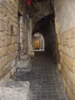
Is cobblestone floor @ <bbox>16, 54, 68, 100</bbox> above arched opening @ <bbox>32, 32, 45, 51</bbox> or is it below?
below

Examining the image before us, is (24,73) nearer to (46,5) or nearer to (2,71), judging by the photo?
(2,71)

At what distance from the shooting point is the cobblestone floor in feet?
9.76

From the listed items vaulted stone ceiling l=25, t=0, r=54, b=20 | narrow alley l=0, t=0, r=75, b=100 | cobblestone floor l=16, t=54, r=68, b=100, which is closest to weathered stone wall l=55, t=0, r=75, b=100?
narrow alley l=0, t=0, r=75, b=100

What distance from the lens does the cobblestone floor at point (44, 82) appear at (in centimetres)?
298

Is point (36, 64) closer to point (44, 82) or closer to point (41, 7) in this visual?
point (44, 82)

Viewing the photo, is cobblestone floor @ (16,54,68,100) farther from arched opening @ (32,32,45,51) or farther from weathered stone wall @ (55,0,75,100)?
arched opening @ (32,32,45,51)

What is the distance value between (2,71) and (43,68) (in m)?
2.33

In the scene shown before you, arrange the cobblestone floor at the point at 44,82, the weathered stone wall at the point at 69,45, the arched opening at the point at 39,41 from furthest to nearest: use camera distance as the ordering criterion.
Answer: the arched opening at the point at 39,41 < the cobblestone floor at the point at 44,82 < the weathered stone wall at the point at 69,45

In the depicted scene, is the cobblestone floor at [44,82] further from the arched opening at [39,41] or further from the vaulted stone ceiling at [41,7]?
the arched opening at [39,41]

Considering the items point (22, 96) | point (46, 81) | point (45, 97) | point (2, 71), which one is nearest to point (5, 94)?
point (22, 96)

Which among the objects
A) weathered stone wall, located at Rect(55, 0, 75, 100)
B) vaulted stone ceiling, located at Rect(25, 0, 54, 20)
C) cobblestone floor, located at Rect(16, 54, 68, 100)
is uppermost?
vaulted stone ceiling, located at Rect(25, 0, 54, 20)

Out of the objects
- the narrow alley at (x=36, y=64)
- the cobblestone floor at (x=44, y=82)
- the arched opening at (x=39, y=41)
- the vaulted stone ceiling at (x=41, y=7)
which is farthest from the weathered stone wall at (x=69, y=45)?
the arched opening at (x=39, y=41)

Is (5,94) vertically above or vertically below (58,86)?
above

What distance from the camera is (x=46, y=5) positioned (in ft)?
20.6
